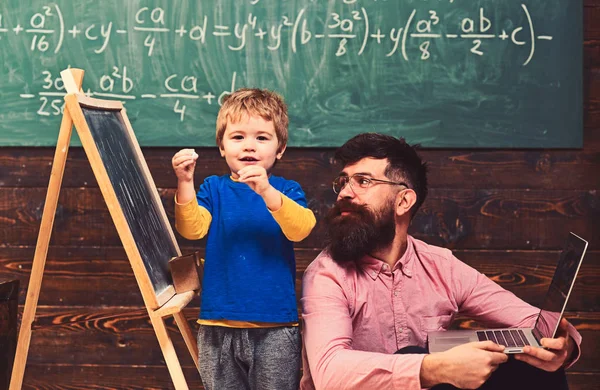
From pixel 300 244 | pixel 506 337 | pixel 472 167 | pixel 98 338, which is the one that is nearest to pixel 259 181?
pixel 506 337

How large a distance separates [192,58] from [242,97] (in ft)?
3.09

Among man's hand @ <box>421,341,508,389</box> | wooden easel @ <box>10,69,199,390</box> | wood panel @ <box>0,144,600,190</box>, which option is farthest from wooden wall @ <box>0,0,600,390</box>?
man's hand @ <box>421,341,508,389</box>

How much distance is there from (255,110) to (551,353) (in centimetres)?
90

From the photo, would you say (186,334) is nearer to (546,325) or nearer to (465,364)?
(465,364)

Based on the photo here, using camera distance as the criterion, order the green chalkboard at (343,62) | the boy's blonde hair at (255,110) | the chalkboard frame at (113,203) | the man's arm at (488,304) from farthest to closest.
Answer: the green chalkboard at (343,62) < the man's arm at (488,304) < the boy's blonde hair at (255,110) < the chalkboard frame at (113,203)

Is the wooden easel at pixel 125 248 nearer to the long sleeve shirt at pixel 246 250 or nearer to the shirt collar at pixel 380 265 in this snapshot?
the long sleeve shirt at pixel 246 250

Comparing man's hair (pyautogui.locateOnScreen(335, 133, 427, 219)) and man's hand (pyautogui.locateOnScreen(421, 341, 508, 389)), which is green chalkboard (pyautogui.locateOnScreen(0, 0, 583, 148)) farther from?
man's hand (pyautogui.locateOnScreen(421, 341, 508, 389))

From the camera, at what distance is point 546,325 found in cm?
168

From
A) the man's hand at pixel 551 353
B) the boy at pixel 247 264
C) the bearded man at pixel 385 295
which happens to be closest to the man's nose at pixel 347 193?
the bearded man at pixel 385 295

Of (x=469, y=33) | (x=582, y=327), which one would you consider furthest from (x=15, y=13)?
(x=582, y=327)

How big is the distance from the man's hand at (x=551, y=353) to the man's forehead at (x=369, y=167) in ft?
1.91

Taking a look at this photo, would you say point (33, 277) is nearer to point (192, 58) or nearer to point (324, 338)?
point (324, 338)

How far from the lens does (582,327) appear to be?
2.76m

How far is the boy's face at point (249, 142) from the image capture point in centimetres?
184
